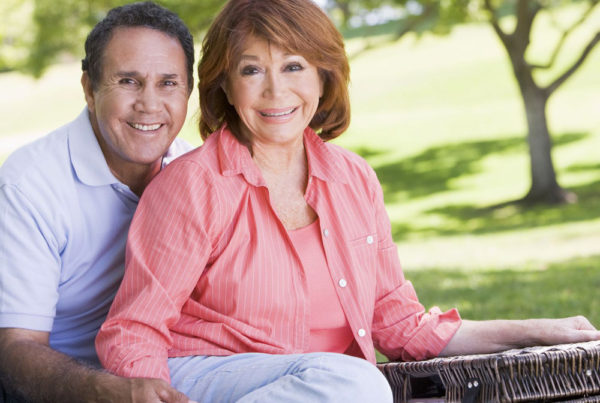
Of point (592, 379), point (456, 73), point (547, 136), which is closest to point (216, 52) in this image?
point (592, 379)

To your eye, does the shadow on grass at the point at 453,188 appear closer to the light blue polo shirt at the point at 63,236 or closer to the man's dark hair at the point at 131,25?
the man's dark hair at the point at 131,25

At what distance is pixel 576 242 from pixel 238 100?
9743 millimetres

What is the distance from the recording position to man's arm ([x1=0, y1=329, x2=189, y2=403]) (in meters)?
2.55

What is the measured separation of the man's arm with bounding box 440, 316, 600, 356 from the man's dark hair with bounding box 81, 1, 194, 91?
1.47 metres

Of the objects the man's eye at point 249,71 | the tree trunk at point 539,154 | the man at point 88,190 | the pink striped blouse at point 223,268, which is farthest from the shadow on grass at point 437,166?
the man's eye at point 249,71

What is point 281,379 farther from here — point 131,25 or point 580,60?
point 580,60

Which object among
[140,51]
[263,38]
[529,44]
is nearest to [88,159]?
[140,51]

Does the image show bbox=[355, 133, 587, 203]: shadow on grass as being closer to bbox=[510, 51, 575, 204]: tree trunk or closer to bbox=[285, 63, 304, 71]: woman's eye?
bbox=[510, 51, 575, 204]: tree trunk

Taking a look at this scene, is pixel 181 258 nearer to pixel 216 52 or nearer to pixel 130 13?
pixel 216 52

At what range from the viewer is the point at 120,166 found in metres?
3.37

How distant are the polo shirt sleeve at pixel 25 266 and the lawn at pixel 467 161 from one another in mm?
770

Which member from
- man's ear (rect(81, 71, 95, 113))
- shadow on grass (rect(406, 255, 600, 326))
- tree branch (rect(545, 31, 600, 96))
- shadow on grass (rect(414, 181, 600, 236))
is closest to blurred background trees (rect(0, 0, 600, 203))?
tree branch (rect(545, 31, 600, 96))

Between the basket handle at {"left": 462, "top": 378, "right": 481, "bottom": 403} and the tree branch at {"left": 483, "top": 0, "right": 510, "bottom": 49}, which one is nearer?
the basket handle at {"left": 462, "top": 378, "right": 481, "bottom": 403}

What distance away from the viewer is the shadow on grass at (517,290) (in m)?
6.72
